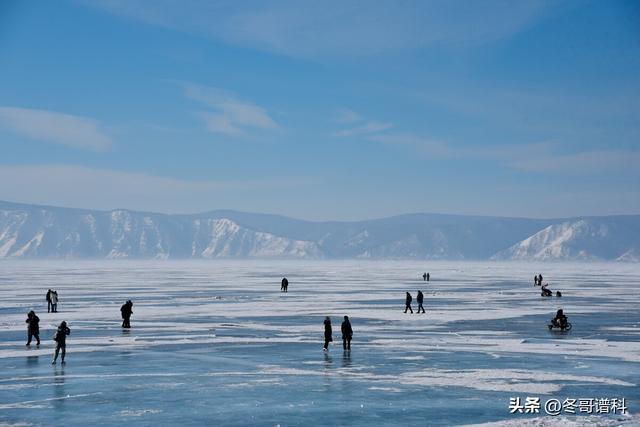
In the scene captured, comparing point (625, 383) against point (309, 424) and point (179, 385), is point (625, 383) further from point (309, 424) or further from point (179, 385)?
point (179, 385)

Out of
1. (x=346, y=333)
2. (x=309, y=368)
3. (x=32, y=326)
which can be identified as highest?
(x=32, y=326)

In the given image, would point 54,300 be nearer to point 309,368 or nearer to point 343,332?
point 343,332

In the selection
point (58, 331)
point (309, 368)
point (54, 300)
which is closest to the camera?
point (309, 368)

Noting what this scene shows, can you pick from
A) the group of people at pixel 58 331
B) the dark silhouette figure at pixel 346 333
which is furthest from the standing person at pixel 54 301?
the dark silhouette figure at pixel 346 333

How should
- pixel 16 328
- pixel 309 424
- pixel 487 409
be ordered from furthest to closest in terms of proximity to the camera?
pixel 16 328
pixel 487 409
pixel 309 424

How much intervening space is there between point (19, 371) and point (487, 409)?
12.9 m

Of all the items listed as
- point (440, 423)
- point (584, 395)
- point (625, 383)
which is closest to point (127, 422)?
point (440, 423)

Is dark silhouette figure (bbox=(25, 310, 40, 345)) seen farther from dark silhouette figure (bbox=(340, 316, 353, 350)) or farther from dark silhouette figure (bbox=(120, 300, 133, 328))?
dark silhouette figure (bbox=(340, 316, 353, 350))

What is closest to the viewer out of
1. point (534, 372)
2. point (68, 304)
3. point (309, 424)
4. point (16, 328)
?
point (309, 424)

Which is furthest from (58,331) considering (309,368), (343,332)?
(343,332)

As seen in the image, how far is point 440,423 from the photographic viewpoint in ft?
50.9

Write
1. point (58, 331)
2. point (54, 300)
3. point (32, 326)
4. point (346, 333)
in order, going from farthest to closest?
point (54, 300) → point (32, 326) → point (346, 333) → point (58, 331)

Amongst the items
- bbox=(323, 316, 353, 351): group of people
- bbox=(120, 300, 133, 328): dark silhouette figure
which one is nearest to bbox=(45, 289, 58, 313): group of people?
bbox=(120, 300, 133, 328): dark silhouette figure

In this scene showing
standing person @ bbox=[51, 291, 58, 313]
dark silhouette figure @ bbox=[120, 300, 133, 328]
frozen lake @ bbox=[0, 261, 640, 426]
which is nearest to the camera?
frozen lake @ bbox=[0, 261, 640, 426]
